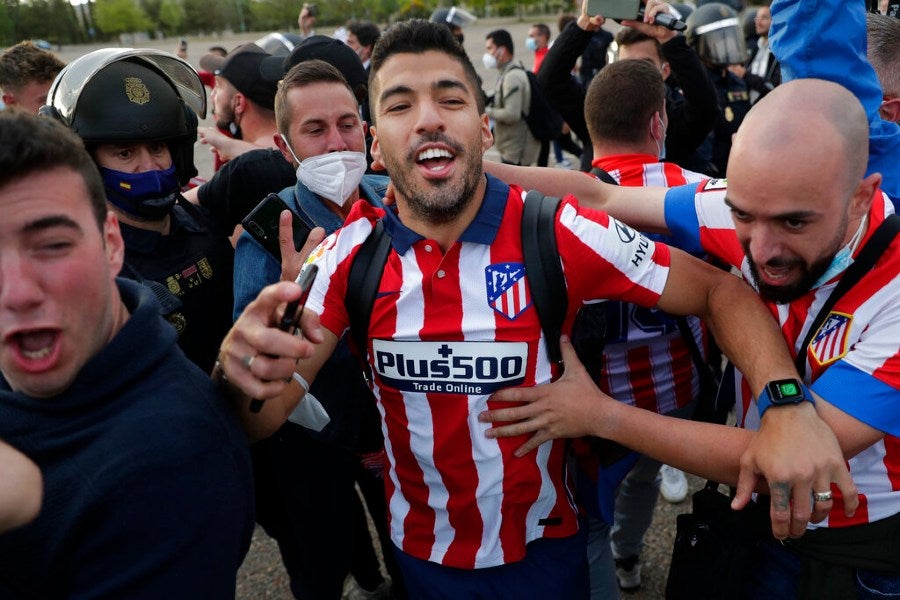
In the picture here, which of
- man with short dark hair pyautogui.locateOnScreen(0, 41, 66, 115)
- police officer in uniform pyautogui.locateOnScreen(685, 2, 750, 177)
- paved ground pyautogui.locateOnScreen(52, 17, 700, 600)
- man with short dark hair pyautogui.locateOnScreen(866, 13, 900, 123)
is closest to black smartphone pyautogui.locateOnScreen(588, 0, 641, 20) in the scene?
man with short dark hair pyautogui.locateOnScreen(866, 13, 900, 123)

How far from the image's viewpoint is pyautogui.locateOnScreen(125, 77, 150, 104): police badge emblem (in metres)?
2.20

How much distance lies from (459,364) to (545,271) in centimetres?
35

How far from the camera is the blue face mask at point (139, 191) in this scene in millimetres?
2215

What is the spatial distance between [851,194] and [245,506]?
1.51 metres

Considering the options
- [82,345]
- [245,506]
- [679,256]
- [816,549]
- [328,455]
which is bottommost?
[328,455]

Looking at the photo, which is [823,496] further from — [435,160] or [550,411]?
[435,160]

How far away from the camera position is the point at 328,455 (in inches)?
98.3

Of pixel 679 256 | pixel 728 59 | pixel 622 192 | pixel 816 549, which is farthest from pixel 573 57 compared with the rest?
pixel 816 549

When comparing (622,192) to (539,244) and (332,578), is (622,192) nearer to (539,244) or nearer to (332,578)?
(539,244)

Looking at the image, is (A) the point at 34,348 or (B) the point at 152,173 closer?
(A) the point at 34,348

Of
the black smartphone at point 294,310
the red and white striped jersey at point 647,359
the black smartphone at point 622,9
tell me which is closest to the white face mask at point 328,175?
the red and white striped jersey at point 647,359

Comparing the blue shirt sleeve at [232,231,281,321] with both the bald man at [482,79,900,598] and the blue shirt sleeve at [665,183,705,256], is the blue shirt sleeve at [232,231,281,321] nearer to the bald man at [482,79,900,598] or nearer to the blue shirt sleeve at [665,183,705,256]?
the bald man at [482,79,900,598]

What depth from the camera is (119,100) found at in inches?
85.4

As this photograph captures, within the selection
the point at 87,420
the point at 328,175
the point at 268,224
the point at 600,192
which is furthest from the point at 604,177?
the point at 87,420
